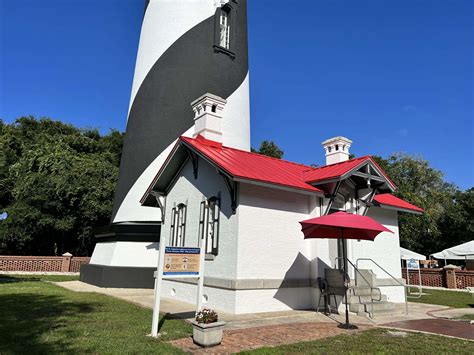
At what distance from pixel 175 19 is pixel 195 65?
2316mm

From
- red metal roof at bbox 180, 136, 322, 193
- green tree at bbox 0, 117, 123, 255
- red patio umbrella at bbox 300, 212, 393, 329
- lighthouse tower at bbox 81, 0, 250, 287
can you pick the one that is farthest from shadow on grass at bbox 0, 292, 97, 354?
green tree at bbox 0, 117, 123, 255

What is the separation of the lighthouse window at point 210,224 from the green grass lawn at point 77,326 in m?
2.26

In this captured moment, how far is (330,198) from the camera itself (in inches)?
394

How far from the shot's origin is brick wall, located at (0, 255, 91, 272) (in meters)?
20.0

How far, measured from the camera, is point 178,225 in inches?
460

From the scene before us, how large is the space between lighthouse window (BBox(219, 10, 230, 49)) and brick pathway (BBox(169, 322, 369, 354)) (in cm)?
1197

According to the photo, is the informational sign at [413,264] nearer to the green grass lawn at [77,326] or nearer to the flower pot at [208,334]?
the green grass lawn at [77,326]

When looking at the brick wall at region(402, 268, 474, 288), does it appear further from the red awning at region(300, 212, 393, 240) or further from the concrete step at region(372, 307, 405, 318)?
the red awning at region(300, 212, 393, 240)

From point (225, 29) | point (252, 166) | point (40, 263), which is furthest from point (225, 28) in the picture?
point (40, 263)

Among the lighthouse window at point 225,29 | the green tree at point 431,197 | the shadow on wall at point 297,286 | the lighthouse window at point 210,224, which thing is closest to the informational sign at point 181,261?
the lighthouse window at point 210,224

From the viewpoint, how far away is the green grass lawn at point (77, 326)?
16.9ft

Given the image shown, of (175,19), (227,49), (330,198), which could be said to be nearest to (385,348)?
(330,198)

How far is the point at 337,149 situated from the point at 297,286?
501 cm

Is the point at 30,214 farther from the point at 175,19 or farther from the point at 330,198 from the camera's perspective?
the point at 330,198
